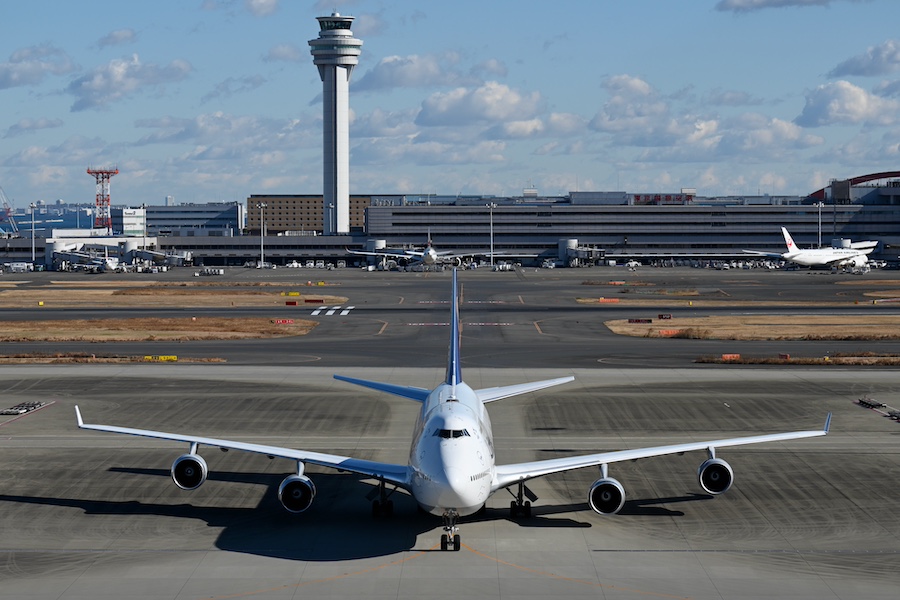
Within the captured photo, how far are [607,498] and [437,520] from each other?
5214 millimetres

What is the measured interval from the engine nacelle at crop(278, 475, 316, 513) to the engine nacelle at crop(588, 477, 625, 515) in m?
8.36

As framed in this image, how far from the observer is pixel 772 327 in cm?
9450

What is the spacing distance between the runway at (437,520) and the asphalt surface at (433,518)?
103 millimetres

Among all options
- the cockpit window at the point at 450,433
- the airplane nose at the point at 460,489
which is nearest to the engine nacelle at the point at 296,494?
the cockpit window at the point at 450,433

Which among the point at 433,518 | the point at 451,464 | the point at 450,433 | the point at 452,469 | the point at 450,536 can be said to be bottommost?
the point at 433,518

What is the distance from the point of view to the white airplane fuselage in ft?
91.4

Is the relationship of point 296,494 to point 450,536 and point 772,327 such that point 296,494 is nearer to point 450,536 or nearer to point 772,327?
point 450,536

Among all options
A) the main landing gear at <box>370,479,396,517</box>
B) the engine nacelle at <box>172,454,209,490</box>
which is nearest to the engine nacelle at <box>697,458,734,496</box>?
the main landing gear at <box>370,479,396,517</box>

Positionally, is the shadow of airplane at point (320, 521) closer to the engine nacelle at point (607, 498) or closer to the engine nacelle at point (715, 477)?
the engine nacelle at point (607, 498)

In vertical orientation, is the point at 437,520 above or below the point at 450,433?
below

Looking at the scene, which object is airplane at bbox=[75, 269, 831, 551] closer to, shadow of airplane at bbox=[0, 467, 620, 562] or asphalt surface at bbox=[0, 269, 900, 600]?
shadow of airplane at bbox=[0, 467, 620, 562]

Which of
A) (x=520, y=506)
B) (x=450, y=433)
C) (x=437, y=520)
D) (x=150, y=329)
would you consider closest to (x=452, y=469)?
(x=450, y=433)

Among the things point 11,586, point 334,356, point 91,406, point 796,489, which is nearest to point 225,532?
point 11,586

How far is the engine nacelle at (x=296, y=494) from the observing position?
31.0 metres
